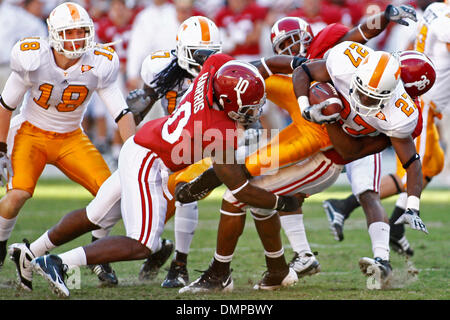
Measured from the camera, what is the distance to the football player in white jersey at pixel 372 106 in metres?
4.16

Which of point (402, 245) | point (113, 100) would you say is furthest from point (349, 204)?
point (113, 100)

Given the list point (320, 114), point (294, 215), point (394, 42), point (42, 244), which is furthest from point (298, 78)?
point (394, 42)

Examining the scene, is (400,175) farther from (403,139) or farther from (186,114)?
(186,114)

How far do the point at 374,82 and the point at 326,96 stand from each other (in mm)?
295

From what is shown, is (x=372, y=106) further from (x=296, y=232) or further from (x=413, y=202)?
(x=296, y=232)

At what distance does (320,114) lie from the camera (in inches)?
164

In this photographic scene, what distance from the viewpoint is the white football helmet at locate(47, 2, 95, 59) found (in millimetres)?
4805

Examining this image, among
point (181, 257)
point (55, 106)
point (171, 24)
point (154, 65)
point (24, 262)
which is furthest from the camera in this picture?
point (171, 24)

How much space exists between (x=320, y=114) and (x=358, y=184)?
0.90m

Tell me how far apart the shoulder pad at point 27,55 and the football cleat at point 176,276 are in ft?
4.82

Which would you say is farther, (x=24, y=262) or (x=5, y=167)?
(x=5, y=167)

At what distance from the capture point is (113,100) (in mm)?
5078

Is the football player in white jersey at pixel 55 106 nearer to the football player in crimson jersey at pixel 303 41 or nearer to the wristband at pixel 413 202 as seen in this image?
the football player in crimson jersey at pixel 303 41
